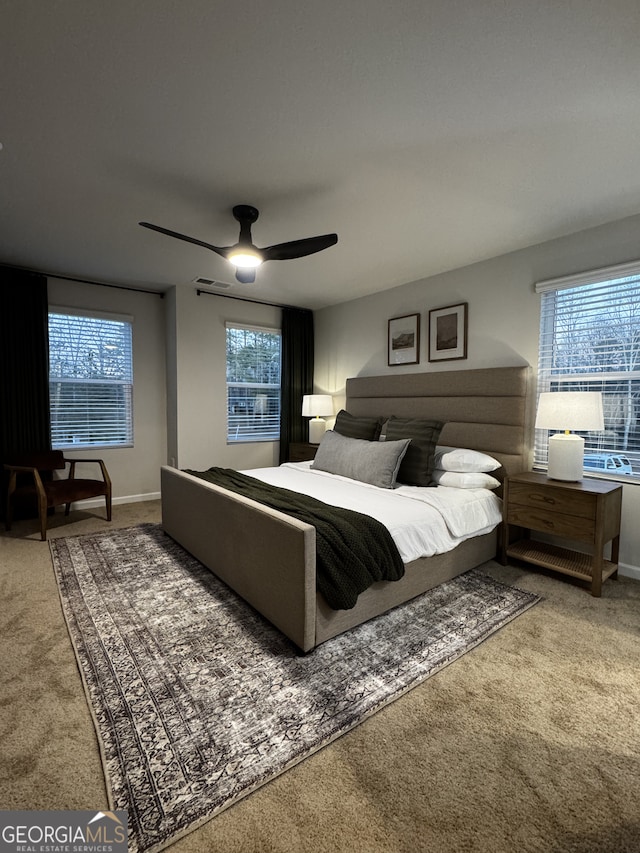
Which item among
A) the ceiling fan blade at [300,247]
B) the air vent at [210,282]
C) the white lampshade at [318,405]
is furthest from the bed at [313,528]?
the air vent at [210,282]

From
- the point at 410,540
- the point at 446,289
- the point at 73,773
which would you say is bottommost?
the point at 73,773

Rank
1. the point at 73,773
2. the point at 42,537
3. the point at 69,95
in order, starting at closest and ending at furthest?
the point at 73,773 < the point at 69,95 < the point at 42,537

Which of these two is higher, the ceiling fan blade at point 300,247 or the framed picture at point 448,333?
the ceiling fan blade at point 300,247

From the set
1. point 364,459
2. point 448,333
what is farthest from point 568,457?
point 448,333

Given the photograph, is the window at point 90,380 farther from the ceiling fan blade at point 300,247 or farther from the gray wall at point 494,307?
the ceiling fan blade at point 300,247

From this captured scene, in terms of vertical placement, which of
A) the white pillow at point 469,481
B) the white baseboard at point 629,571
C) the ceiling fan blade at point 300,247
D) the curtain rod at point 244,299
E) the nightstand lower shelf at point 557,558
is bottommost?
the white baseboard at point 629,571

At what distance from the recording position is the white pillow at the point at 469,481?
3082 mm

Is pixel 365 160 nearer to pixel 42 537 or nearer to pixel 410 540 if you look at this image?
pixel 410 540

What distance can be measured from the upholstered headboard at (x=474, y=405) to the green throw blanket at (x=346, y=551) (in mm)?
1672

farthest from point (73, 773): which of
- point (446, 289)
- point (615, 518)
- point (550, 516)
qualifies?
point (446, 289)

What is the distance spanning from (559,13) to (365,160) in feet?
3.31

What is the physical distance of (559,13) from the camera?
4.44 ft

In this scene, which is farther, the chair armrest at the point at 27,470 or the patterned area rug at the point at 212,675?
the chair armrest at the point at 27,470

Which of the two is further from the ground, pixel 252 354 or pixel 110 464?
pixel 252 354
